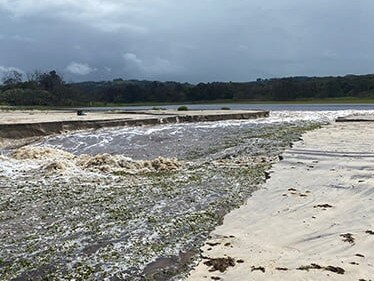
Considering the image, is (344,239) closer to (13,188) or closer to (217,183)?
(217,183)

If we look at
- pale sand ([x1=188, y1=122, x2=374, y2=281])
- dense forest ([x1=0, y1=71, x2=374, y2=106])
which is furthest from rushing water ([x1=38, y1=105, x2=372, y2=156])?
dense forest ([x1=0, y1=71, x2=374, y2=106])

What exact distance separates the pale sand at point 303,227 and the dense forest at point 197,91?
70.5 meters

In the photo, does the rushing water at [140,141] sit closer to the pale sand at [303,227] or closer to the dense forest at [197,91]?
the pale sand at [303,227]

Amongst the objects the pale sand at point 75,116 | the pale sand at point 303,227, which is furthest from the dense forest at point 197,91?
the pale sand at point 303,227

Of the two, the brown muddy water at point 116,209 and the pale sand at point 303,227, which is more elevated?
the pale sand at point 303,227

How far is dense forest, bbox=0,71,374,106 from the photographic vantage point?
82.6 meters

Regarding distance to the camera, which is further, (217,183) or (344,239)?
(217,183)

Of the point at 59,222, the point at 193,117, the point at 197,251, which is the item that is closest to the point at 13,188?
the point at 59,222

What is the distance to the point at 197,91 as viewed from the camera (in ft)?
303

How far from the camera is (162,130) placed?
19.4 m

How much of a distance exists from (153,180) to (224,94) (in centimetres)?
8254

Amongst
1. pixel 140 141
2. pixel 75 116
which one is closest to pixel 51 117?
pixel 75 116

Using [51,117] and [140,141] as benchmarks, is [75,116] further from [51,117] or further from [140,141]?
[140,141]

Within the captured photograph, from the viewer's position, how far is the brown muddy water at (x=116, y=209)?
16.0 feet
